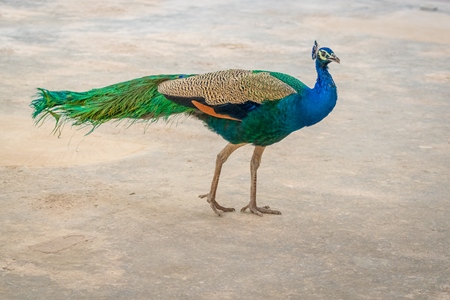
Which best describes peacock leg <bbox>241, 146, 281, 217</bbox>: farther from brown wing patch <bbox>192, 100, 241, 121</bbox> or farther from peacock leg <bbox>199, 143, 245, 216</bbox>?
brown wing patch <bbox>192, 100, 241, 121</bbox>

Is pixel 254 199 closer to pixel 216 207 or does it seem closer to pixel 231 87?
pixel 216 207

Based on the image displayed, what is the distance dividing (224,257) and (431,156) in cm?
289

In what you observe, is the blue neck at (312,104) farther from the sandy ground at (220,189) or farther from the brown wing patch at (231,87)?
the sandy ground at (220,189)

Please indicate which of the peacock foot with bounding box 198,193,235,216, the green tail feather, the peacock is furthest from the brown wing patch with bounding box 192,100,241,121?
the peacock foot with bounding box 198,193,235,216

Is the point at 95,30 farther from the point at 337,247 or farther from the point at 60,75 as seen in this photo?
the point at 337,247

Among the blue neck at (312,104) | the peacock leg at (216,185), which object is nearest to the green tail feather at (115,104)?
the peacock leg at (216,185)

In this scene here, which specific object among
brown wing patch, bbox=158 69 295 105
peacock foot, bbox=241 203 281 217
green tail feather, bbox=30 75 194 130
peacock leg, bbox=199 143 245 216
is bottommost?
peacock foot, bbox=241 203 281 217

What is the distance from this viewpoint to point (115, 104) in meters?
6.19

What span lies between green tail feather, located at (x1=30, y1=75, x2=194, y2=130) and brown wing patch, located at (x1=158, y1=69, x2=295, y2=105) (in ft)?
0.36

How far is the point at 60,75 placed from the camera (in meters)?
9.94

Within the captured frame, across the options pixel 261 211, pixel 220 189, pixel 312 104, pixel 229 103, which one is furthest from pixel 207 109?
pixel 220 189

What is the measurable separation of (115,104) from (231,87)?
2.65 feet

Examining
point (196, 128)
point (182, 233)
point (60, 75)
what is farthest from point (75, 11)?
point (182, 233)

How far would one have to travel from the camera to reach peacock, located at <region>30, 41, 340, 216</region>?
5875 mm
